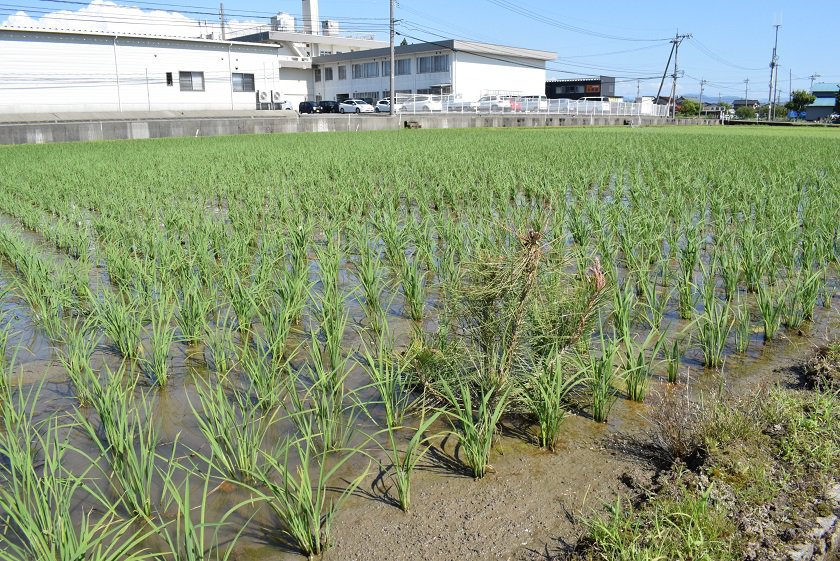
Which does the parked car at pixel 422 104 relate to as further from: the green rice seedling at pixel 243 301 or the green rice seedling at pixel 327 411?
the green rice seedling at pixel 327 411

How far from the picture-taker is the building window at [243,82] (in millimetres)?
33875

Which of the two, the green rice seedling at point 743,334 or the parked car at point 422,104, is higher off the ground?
the parked car at point 422,104

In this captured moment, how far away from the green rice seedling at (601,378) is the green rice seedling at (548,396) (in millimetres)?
108

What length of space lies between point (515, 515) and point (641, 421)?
93cm

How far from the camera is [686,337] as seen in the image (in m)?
4.07

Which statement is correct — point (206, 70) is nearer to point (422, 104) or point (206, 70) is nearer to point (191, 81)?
point (191, 81)

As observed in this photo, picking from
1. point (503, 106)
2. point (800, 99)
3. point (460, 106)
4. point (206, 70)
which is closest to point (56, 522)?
point (206, 70)

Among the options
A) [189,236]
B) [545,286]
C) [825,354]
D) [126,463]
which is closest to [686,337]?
[825,354]

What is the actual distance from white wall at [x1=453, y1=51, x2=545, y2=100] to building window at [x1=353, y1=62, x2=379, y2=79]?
7.00 meters

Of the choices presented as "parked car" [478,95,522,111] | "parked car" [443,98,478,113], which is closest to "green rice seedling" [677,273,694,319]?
"parked car" [443,98,478,113]

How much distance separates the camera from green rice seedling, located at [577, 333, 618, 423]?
2844mm

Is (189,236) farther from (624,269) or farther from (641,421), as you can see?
(641,421)

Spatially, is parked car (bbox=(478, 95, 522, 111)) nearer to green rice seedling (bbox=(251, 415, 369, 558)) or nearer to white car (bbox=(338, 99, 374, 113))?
white car (bbox=(338, 99, 374, 113))

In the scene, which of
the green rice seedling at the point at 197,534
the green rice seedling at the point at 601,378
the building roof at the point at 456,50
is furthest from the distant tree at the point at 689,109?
the green rice seedling at the point at 197,534
